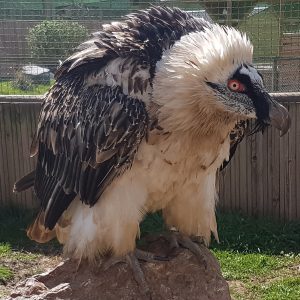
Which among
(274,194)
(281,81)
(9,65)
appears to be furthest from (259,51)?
(9,65)

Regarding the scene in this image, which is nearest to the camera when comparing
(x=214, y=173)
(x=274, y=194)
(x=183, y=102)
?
(x=183, y=102)

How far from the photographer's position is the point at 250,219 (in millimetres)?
7023

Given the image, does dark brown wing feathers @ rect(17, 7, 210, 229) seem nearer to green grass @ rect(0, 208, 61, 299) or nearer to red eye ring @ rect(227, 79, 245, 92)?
red eye ring @ rect(227, 79, 245, 92)

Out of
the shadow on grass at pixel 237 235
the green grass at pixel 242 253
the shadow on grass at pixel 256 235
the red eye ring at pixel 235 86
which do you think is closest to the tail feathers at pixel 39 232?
the green grass at pixel 242 253

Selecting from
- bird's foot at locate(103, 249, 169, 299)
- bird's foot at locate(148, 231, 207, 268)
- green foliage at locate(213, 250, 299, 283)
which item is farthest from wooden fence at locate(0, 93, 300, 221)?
bird's foot at locate(103, 249, 169, 299)

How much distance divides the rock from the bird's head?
104 centimetres

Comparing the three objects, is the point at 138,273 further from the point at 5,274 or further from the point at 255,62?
the point at 255,62

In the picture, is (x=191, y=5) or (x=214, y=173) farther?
(x=191, y=5)

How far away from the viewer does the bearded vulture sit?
3.33 metres

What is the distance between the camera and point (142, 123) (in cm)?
343

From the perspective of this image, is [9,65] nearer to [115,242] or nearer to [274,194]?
[274,194]

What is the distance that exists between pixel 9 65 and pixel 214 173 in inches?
160

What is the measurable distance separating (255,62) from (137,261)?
129 inches

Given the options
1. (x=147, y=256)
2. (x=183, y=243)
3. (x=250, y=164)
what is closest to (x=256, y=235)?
(x=250, y=164)
